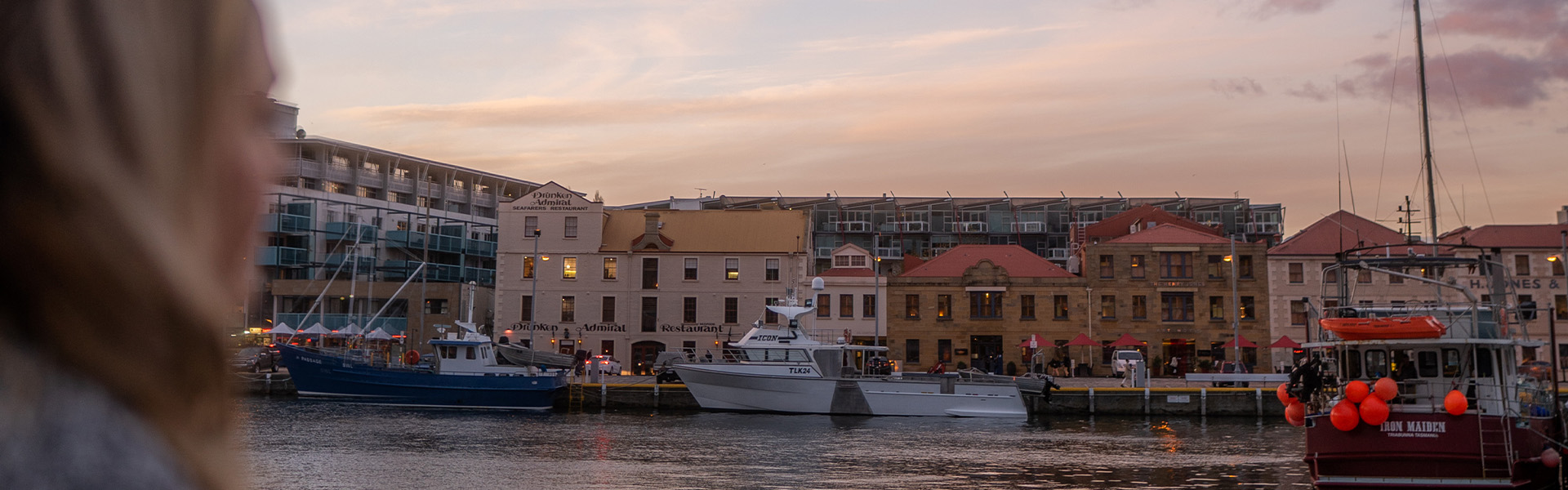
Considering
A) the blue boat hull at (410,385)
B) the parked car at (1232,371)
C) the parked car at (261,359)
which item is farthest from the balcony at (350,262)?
the parked car at (1232,371)

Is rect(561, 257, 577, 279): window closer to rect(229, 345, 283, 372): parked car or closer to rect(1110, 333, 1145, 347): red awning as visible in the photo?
rect(229, 345, 283, 372): parked car

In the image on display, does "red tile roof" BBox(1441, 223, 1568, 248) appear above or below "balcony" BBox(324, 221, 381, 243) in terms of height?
below

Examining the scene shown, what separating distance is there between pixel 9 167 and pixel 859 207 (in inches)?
3847

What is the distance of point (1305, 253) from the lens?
62062 mm

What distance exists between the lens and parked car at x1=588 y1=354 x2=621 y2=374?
52531mm

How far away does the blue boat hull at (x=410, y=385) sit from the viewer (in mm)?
44906

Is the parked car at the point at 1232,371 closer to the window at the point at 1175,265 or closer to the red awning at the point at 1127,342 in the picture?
the red awning at the point at 1127,342

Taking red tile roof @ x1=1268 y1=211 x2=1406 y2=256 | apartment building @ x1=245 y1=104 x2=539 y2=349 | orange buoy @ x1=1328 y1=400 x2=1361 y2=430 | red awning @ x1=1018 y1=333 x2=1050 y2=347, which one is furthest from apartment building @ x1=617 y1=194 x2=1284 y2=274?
orange buoy @ x1=1328 y1=400 x2=1361 y2=430

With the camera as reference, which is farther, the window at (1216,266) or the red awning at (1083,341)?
the window at (1216,266)

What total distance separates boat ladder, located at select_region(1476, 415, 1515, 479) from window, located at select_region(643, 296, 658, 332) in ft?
148

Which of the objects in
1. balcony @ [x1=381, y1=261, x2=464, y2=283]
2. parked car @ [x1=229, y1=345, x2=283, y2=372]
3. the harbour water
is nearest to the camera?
the harbour water

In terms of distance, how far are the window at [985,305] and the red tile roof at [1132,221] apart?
16.4 m

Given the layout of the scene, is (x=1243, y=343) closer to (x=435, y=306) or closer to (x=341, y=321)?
(x=435, y=306)

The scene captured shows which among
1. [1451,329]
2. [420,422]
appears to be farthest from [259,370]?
[1451,329]
